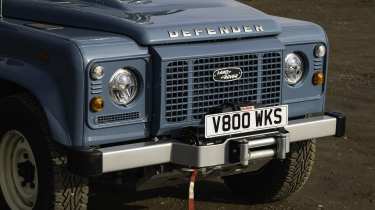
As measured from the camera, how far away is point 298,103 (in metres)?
5.57

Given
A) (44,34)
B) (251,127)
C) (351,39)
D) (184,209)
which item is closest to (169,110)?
(251,127)

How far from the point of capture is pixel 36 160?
4891mm

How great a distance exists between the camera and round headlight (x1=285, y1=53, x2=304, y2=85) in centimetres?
551

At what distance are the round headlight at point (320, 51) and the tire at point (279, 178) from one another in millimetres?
588

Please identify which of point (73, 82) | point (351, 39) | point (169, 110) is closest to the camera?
point (73, 82)

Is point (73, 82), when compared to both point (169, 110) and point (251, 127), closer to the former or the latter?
point (169, 110)

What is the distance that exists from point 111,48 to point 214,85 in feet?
2.21

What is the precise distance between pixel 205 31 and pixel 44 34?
0.90 m

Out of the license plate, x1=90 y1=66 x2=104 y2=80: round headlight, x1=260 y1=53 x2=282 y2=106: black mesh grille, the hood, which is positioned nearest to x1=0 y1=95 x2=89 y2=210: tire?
x1=90 y1=66 x2=104 y2=80: round headlight

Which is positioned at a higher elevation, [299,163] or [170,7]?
[170,7]

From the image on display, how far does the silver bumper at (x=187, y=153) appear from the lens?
184 inches

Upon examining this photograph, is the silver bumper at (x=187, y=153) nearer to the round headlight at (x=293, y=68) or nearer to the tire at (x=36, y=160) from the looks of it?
the tire at (x=36, y=160)

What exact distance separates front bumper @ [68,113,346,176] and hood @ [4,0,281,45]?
0.58 meters

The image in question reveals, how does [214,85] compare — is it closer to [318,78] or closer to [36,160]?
[318,78]
